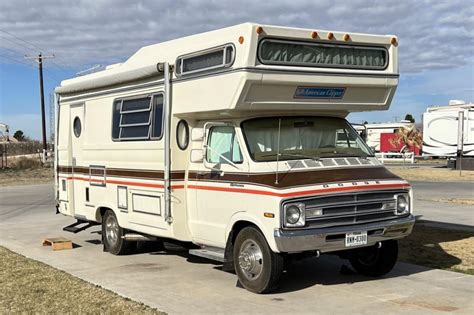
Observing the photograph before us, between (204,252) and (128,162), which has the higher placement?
(128,162)

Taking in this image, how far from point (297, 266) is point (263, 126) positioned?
2.37 meters

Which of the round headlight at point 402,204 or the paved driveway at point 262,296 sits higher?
the round headlight at point 402,204

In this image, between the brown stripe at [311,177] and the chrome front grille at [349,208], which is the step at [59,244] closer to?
the brown stripe at [311,177]

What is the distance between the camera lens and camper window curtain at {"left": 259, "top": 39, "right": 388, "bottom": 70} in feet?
23.5

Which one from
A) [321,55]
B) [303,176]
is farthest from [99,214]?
[321,55]

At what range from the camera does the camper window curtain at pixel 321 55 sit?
718 cm

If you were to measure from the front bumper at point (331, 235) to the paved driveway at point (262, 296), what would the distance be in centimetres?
61

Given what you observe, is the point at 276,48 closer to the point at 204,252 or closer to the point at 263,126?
the point at 263,126

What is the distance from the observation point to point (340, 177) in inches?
280

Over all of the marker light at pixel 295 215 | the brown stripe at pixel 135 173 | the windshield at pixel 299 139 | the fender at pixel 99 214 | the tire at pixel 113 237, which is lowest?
the tire at pixel 113 237

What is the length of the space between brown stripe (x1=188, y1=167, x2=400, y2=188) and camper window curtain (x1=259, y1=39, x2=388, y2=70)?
4.44 ft

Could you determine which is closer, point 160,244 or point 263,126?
point 263,126

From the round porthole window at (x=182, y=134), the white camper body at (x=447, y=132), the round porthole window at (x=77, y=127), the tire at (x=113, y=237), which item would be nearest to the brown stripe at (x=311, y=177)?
the round porthole window at (x=182, y=134)

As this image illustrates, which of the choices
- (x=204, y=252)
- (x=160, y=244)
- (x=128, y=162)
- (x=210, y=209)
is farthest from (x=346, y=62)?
(x=160, y=244)
